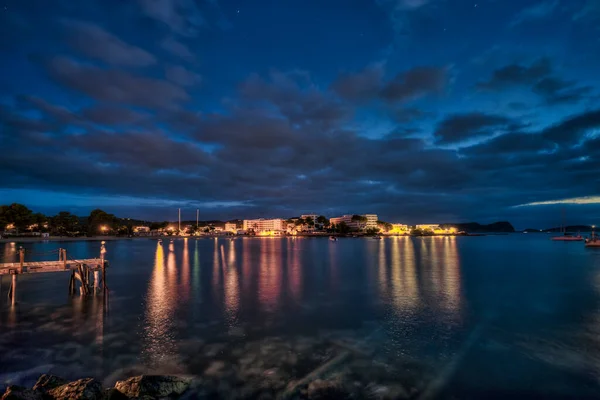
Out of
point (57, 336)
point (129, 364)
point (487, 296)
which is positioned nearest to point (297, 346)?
point (129, 364)

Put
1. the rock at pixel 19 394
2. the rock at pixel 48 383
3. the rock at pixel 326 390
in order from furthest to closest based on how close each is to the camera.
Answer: the rock at pixel 326 390 → the rock at pixel 48 383 → the rock at pixel 19 394

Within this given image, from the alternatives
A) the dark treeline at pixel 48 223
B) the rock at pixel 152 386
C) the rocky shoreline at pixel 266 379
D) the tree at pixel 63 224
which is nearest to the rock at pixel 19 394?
the rocky shoreline at pixel 266 379

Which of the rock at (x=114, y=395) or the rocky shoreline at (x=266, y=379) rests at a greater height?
the rock at (x=114, y=395)

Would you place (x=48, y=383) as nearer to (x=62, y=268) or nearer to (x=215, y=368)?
(x=215, y=368)

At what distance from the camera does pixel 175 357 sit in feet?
53.6

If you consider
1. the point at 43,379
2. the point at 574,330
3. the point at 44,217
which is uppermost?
the point at 44,217

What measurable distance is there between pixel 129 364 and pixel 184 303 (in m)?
13.3

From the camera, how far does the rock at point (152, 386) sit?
39.3ft

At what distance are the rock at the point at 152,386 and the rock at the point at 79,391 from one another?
0.78 meters

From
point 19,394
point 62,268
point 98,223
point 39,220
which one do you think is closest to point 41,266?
point 62,268

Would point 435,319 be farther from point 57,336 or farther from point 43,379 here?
point 57,336

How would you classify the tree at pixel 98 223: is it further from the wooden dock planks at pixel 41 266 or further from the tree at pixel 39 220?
the wooden dock planks at pixel 41 266

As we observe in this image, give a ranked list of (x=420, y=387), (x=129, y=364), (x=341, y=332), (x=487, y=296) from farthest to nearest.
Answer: (x=487, y=296), (x=341, y=332), (x=129, y=364), (x=420, y=387)

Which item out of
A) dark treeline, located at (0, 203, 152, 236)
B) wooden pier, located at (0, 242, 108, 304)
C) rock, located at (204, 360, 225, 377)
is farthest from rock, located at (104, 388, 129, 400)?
dark treeline, located at (0, 203, 152, 236)
